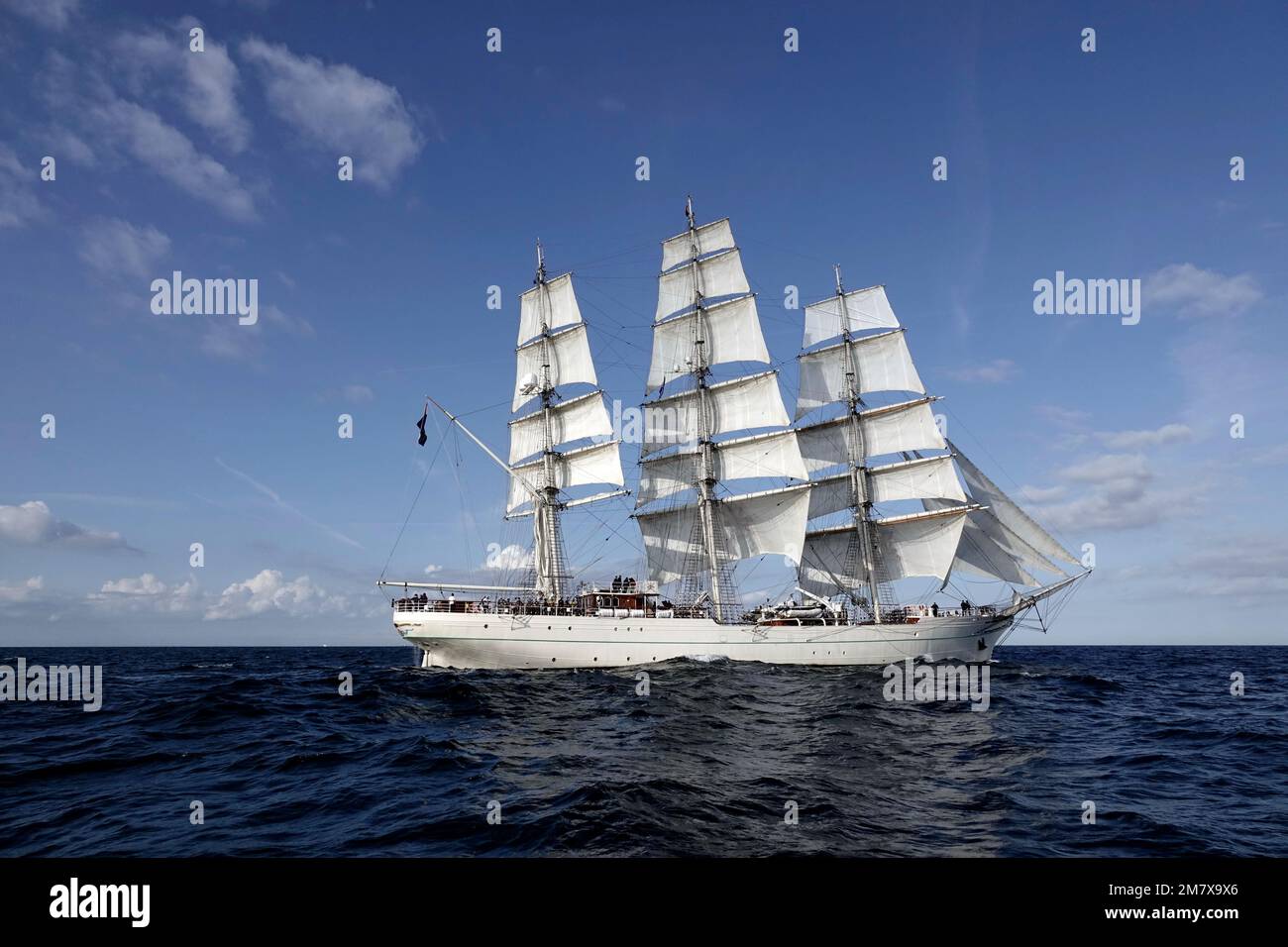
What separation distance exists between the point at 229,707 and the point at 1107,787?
94.1 feet

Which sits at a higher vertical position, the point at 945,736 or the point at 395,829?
the point at 395,829

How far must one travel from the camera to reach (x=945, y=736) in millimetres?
20562

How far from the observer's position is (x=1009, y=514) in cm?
5312

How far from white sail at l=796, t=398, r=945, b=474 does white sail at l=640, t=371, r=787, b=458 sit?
563 cm

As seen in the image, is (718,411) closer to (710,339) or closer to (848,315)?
(710,339)

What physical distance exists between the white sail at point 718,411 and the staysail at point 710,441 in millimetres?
86

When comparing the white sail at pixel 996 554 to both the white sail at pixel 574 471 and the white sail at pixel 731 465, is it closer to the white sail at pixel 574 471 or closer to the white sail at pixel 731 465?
the white sail at pixel 731 465

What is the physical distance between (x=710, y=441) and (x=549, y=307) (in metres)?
18.3
